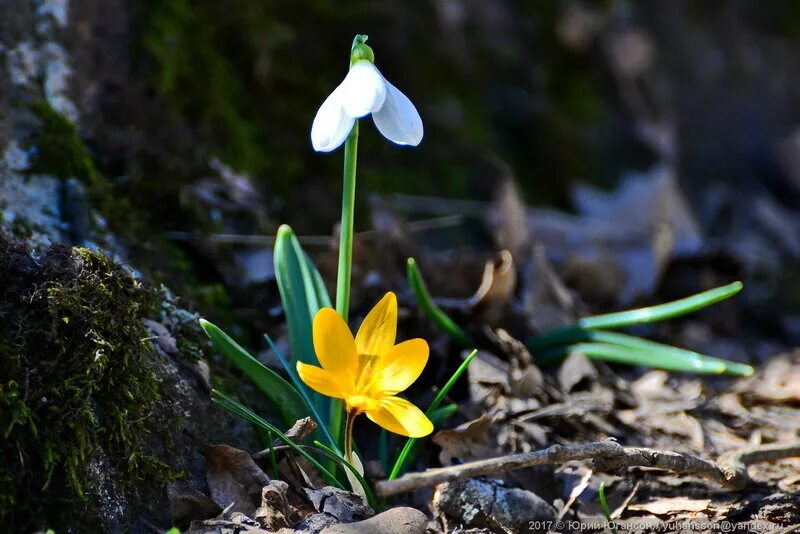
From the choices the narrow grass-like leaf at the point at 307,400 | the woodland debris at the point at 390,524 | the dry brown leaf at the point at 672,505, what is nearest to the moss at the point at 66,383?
the narrow grass-like leaf at the point at 307,400

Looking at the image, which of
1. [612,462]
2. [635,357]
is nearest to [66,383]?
[612,462]

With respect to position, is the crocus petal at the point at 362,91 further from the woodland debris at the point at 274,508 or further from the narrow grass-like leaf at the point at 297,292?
the woodland debris at the point at 274,508

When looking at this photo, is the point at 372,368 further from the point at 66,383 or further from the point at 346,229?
the point at 66,383

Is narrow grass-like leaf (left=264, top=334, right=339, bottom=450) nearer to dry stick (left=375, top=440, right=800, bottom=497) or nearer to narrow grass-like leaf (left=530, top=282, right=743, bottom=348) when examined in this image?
dry stick (left=375, top=440, right=800, bottom=497)

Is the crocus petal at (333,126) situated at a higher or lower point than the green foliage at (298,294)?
higher

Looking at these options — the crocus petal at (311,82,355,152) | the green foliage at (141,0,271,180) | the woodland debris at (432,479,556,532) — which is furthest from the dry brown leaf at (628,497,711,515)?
the green foliage at (141,0,271,180)
